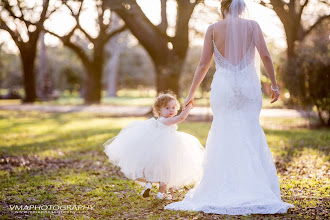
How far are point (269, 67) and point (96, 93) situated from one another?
23439mm

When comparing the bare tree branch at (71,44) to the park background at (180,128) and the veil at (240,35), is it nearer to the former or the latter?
the park background at (180,128)

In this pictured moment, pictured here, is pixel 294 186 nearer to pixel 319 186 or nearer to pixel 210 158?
pixel 319 186

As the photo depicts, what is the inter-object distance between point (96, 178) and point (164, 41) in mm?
10319

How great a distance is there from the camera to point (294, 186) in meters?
6.02

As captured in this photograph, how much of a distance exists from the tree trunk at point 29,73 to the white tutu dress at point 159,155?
983 inches

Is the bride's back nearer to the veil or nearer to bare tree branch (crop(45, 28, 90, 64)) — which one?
the veil

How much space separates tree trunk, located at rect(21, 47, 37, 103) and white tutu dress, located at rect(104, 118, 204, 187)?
25.0m

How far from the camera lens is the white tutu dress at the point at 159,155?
5.02m

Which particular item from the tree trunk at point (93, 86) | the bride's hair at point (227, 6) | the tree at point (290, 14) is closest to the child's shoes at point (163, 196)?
the bride's hair at point (227, 6)

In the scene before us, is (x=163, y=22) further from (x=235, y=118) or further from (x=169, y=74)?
(x=235, y=118)

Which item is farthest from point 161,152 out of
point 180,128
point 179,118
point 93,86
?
point 93,86

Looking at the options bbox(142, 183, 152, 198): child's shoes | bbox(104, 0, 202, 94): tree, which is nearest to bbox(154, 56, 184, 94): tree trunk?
bbox(104, 0, 202, 94): tree

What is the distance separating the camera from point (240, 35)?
185 inches

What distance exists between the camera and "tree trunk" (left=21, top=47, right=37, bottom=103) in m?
28.2
